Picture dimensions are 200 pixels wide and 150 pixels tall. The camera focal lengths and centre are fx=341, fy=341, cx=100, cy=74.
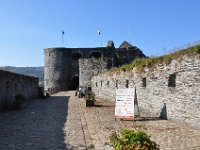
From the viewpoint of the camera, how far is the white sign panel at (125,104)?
43.8ft

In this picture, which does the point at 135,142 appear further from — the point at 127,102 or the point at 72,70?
the point at 72,70

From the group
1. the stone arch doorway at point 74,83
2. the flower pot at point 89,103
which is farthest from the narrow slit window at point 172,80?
the stone arch doorway at point 74,83

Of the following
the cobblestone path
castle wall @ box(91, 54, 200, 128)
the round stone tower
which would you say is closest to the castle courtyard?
the cobblestone path

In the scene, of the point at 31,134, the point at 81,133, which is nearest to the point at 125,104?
the point at 81,133

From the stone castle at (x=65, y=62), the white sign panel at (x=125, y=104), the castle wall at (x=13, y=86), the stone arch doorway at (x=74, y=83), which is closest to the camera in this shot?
the white sign panel at (x=125, y=104)

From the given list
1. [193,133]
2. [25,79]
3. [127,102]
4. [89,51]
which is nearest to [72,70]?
[89,51]

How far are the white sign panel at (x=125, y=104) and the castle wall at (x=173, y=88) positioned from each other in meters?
1.34

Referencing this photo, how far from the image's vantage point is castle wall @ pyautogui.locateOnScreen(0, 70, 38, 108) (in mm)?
18656

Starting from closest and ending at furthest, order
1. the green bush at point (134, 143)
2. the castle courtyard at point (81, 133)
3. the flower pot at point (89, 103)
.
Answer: the green bush at point (134, 143) < the castle courtyard at point (81, 133) < the flower pot at point (89, 103)

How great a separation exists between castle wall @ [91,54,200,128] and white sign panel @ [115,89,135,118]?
4.41ft

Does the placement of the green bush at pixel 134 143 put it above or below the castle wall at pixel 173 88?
below

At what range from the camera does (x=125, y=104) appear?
533 inches

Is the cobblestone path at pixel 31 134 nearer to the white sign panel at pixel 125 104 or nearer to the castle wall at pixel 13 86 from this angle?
the white sign panel at pixel 125 104

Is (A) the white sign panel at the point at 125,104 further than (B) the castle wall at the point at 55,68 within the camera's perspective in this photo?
No
